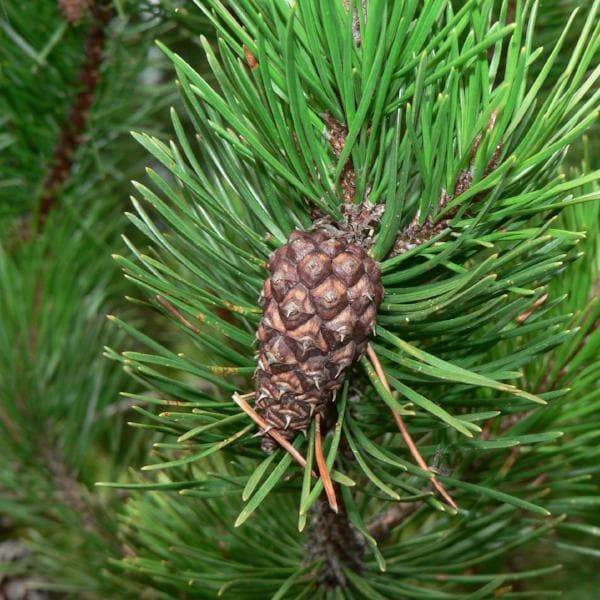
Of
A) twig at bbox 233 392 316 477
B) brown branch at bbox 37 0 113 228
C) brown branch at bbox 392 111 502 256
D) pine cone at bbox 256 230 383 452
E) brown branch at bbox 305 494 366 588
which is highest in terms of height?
brown branch at bbox 37 0 113 228

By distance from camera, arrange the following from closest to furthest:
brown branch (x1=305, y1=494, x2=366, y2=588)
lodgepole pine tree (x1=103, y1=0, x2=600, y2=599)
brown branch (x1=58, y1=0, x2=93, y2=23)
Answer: lodgepole pine tree (x1=103, y1=0, x2=600, y2=599)
brown branch (x1=305, y1=494, x2=366, y2=588)
brown branch (x1=58, y1=0, x2=93, y2=23)

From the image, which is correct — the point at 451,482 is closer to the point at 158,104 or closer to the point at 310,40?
the point at 310,40

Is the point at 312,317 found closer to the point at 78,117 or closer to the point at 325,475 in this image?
the point at 325,475

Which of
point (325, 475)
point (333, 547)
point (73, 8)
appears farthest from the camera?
point (73, 8)

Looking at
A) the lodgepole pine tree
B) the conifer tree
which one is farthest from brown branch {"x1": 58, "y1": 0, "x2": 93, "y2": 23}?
the lodgepole pine tree

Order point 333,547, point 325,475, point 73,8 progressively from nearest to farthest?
point 325,475, point 333,547, point 73,8

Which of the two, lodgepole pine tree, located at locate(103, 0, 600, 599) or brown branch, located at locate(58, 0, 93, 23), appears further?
brown branch, located at locate(58, 0, 93, 23)

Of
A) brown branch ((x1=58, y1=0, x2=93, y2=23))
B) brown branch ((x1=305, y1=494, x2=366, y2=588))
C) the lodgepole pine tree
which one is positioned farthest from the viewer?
brown branch ((x1=58, y1=0, x2=93, y2=23))

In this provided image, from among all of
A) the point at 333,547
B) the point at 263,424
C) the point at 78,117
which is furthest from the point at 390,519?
the point at 78,117

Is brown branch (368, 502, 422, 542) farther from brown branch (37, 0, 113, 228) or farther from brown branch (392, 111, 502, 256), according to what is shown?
brown branch (37, 0, 113, 228)
